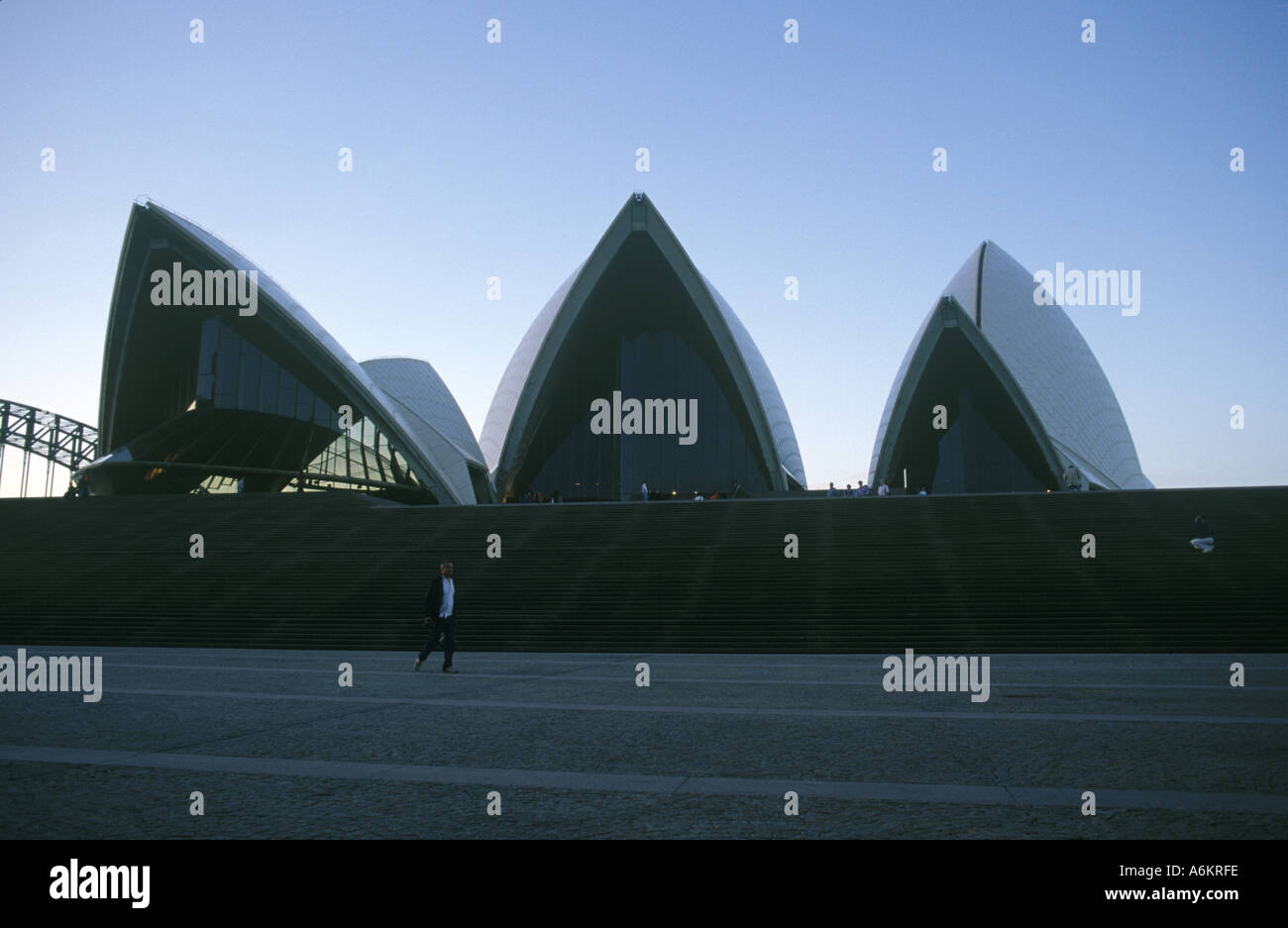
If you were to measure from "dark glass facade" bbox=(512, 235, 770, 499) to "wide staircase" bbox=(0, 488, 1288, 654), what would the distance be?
15.7 m

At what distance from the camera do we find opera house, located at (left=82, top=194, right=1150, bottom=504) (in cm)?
3036

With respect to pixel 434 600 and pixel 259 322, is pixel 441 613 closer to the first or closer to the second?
pixel 434 600

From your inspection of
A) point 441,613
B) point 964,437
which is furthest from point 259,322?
point 964,437

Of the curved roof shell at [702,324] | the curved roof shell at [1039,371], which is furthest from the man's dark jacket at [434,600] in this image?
the curved roof shell at [1039,371]

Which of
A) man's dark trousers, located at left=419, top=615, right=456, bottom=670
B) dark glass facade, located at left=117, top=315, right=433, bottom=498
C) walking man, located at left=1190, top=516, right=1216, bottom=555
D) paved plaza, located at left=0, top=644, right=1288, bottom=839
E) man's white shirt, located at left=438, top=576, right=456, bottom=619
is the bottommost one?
paved plaza, located at left=0, top=644, right=1288, bottom=839

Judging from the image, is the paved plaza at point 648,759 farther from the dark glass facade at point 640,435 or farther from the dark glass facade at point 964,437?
the dark glass facade at point 964,437

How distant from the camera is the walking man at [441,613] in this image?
32.3ft

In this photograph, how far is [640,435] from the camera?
3759 cm

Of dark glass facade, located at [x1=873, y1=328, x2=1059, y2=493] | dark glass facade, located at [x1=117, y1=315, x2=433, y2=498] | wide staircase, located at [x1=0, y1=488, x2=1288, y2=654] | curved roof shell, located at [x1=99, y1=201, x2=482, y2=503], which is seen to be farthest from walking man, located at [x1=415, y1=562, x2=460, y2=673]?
dark glass facade, located at [x1=873, y1=328, x2=1059, y2=493]

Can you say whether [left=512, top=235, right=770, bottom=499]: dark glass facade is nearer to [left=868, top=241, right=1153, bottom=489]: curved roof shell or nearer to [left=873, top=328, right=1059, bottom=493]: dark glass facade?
[left=868, top=241, right=1153, bottom=489]: curved roof shell

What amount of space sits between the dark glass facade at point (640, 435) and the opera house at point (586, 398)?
0.27 ft

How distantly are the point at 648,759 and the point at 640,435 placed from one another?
1294 inches
